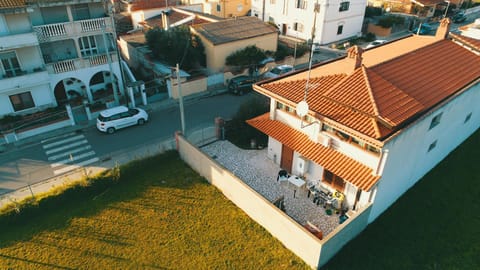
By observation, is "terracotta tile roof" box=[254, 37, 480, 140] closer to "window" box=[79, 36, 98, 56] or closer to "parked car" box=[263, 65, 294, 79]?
"parked car" box=[263, 65, 294, 79]

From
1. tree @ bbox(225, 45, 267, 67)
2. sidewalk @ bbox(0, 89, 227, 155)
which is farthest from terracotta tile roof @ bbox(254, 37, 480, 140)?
tree @ bbox(225, 45, 267, 67)

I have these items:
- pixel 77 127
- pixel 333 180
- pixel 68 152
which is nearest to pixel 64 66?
pixel 77 127

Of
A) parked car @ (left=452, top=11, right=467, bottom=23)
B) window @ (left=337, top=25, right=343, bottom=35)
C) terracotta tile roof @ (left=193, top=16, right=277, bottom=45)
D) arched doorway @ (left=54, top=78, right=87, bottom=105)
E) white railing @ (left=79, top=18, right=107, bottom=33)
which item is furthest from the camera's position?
parked car @ (left=452, top=11, right=467, bottom=23)

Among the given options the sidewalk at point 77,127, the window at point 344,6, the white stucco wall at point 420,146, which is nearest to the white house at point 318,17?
the window at point 344,6

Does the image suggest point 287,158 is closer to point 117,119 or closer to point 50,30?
point 117,119

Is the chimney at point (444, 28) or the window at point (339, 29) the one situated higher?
the chimney at point (444, 28)

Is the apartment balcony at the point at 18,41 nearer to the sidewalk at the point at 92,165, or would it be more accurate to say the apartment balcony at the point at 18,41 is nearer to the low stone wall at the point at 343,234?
the sidewalk at the point at 92,165
